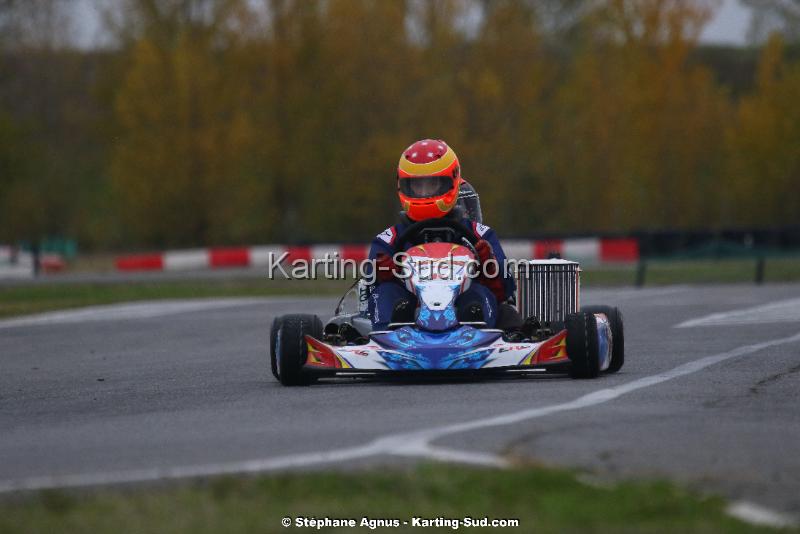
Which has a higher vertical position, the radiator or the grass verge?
the radiator

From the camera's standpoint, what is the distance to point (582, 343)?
9773 millimetres

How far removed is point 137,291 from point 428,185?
54.5 ft

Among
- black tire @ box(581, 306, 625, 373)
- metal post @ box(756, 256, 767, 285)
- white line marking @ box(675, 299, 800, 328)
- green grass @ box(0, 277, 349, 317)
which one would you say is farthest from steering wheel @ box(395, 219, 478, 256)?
metal post @ box(756, 256, 767, 285)

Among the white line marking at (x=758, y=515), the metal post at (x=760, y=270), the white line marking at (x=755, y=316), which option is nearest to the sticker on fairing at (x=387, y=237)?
the white line marking at (x=755, y=316)

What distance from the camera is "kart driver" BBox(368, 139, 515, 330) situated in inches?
414

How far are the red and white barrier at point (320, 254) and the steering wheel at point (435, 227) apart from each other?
21.6m

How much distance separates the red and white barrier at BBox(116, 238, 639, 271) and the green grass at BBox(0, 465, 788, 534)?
88.2 ft

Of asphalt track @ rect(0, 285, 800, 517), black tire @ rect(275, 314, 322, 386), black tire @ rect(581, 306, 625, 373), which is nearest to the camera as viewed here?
asphalt track @ rect(0, 285, 800, 517)

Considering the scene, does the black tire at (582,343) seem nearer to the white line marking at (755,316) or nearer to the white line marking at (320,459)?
the white line marking at (320,459)

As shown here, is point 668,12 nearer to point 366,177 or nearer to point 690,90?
point 690,90

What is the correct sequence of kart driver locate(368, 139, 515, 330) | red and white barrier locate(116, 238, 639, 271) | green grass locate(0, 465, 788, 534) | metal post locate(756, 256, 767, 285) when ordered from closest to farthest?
green grass locate(0, 465, 788, 534) → kart driver locate(368, 139, 515, 330) → metal post locate(756, 256, 767, 285) → red and white barrier locate(116, 238, 639, 271)

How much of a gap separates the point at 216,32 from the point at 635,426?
1503 inches

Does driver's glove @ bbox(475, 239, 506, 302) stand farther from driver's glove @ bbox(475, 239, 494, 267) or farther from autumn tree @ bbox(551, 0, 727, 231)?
autumn tree @ bbox(551, 0, 727, 231)

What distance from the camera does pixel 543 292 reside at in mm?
11492
